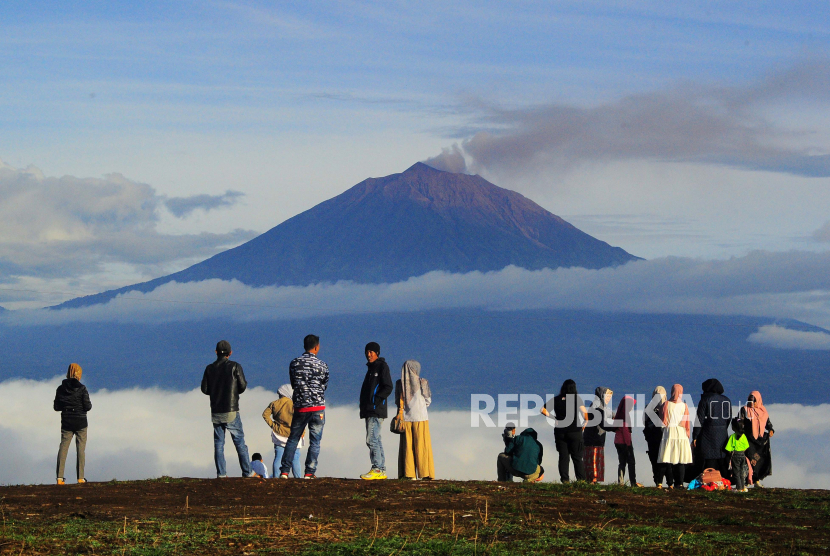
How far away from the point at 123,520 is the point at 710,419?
28.0 ft

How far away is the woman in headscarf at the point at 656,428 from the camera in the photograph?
1528 cm

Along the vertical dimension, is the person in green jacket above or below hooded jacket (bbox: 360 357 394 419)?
below

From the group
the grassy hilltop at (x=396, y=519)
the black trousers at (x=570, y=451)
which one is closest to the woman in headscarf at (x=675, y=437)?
the black trousers at (x=570, y=451)

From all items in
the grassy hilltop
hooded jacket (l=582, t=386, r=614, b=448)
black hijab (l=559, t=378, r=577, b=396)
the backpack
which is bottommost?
the grassy hilltop

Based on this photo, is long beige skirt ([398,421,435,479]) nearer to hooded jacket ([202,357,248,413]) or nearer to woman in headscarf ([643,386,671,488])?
hooded jacket ([202,357,248,413])

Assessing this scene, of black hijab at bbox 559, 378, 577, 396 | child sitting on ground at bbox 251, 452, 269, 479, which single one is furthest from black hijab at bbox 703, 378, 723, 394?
child sitting on ground at bbox 251, 452, 269, 479

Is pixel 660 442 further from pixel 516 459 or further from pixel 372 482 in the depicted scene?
pixel 372 482

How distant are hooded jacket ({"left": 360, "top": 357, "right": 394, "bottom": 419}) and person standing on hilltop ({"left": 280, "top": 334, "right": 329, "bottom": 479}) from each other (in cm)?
57

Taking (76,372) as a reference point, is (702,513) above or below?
below

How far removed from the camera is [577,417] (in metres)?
15.1

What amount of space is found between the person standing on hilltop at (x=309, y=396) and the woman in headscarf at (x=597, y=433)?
419 centimetres

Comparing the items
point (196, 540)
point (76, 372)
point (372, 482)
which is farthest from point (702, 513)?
point (76, 372)

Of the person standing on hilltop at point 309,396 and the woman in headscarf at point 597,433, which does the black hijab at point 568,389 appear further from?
the person standing on hilltop at point 309,396

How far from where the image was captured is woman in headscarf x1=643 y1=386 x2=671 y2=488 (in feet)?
50.1
